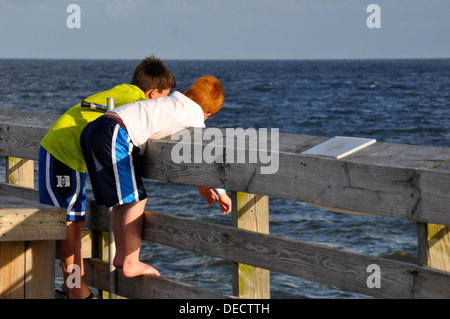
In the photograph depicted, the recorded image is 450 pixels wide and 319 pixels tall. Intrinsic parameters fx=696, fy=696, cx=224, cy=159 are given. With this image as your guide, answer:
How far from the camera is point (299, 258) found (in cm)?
248

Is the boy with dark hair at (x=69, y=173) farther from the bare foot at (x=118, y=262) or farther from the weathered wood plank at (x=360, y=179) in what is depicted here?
the weathered wood plank at (x=360, y=179)

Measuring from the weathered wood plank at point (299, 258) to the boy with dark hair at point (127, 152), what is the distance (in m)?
0.15

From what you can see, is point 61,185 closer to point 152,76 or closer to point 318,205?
point 152,76

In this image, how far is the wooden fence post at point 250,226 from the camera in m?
2.71

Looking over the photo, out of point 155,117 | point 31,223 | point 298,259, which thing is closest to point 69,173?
point 155,117

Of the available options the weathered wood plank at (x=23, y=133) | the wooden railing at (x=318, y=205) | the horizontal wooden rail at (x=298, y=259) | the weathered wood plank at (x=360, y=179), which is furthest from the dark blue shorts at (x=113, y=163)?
the weathered wood plank at (x=23, y=133)

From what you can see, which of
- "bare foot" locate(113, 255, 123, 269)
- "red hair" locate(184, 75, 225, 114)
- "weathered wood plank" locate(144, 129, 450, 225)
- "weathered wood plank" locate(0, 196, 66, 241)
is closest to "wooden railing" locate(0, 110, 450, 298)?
"weathered wood plank" locate(144, 129, 450, 225)

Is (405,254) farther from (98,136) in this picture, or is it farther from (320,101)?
(320,101)

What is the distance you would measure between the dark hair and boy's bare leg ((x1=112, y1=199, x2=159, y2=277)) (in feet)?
2.20

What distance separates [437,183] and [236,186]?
79 cm

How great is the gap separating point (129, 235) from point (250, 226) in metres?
0.54

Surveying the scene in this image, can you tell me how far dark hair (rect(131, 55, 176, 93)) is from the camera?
333 cm

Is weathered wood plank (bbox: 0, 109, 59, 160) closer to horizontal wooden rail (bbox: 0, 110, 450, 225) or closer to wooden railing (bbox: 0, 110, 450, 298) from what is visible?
wooden railing (bbox: 0, 110, 450, 298)
